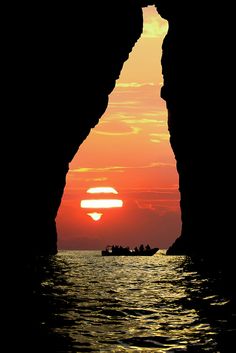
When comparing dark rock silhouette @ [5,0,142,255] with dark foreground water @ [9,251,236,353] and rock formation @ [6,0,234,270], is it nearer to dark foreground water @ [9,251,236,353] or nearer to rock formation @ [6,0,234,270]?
rock formation @ [6,0,234,270]

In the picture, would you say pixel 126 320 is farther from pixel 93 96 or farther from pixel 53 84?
pixel 93 96

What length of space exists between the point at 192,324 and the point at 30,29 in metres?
23.7

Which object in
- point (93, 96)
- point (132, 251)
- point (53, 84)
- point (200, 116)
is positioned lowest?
point (132, 251)

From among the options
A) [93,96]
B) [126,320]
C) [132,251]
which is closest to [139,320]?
[126,320]

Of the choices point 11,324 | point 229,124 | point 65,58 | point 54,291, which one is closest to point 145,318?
point 11,324

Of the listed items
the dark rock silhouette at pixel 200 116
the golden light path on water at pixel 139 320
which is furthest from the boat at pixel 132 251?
the golden light path on water at pixel 139 320

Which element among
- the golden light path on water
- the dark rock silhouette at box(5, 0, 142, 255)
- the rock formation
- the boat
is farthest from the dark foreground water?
the boat

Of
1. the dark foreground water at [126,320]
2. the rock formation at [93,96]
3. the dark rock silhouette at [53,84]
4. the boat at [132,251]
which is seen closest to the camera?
the dark foreground water at [126,320]

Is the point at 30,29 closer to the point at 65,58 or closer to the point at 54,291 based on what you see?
the point at 65,58

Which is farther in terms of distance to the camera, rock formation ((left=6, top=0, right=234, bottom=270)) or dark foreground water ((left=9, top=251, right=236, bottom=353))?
rock formation ((left=6, top=0, right=234, bottom=270))

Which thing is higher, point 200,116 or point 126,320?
point 200,116

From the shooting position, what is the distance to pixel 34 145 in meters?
37.9

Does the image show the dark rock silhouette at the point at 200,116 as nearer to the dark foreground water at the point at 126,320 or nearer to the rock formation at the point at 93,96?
the rock formation at the point at 93,96

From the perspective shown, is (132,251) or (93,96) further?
(132,251)
